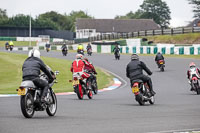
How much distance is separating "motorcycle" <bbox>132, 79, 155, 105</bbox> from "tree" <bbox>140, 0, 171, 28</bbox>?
137139 millimetres

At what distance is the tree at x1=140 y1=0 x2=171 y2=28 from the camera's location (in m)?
152

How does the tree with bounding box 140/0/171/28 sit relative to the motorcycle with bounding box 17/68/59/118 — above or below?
above

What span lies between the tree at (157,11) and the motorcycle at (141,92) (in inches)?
5399

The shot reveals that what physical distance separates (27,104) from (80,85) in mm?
6853

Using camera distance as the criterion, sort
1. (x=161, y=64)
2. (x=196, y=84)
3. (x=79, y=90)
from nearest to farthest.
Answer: (x=79, y=90) → (x=196, y=84) → (x=161, y=64)

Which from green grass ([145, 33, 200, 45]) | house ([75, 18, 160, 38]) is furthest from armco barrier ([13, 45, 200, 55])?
house ([75, 18, 160, 38])

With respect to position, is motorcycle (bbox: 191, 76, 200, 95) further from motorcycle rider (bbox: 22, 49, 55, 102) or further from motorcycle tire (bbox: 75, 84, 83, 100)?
motorcycle rider (bbox: 22, 49, 55, 102)

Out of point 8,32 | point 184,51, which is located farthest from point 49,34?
point 184,51

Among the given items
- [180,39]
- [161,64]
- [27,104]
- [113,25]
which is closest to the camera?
[27,104]

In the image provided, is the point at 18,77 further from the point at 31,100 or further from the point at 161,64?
the point at 31,100

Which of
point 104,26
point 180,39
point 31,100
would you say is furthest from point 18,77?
point 104,26

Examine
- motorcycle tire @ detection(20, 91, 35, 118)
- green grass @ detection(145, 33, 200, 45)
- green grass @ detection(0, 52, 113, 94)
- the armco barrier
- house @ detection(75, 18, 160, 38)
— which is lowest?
green grass @ detection(0, 52, 113, 94)

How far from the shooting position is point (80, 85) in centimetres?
1727

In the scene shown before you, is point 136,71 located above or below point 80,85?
above
